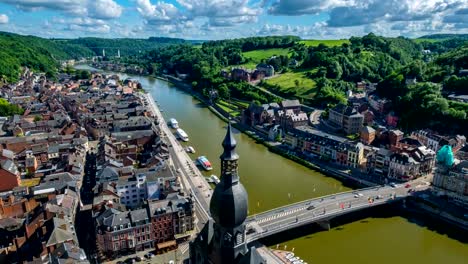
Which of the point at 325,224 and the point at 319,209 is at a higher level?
the point at 319,209

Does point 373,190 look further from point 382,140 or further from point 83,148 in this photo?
point 83,148

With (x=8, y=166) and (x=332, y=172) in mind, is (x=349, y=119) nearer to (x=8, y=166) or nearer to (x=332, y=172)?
(x=332, y=172)

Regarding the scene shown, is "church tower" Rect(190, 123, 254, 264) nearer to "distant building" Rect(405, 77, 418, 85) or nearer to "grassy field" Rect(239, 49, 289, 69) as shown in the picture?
"distant building" Rect(405, 77, 418, 85)

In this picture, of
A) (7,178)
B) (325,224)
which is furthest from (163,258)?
(7,178)

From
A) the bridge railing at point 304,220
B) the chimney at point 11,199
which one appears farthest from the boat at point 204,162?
the chimney at point 11,199

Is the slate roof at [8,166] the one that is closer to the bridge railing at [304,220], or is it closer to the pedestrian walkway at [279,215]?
the bridge railing at [304,220]
